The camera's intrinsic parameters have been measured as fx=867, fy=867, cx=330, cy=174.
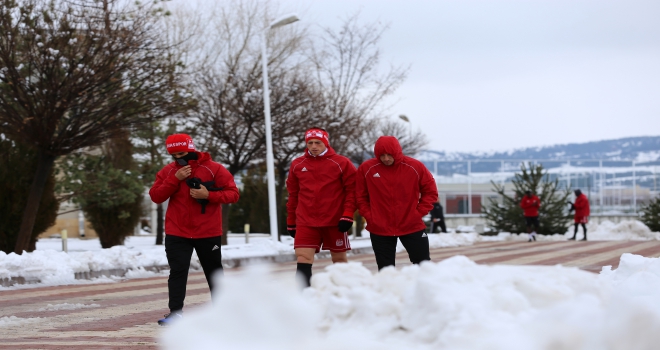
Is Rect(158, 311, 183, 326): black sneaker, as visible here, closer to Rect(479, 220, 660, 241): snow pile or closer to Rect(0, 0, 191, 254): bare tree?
Rect(0, 0, 191, 254): bare tree

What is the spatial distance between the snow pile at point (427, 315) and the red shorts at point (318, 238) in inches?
158

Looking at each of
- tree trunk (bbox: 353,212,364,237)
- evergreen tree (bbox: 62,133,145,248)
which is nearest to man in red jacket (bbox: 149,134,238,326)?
evergreen tree (bbox: 62,133,145,248)

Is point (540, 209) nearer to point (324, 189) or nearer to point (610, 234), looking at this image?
point (610, 234)

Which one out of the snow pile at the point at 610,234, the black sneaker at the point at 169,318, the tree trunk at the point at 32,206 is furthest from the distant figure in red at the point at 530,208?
the black sneaker at the point at 169,318

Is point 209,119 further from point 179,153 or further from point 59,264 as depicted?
point 179,153

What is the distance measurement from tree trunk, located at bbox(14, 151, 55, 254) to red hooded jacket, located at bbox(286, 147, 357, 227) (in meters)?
10.2

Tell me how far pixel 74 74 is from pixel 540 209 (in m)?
17.1

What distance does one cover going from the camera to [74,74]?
15.8 meters

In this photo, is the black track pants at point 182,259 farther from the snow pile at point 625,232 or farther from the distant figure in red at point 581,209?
the snow pile at point 625,232

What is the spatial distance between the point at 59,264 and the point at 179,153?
6517 millimetres

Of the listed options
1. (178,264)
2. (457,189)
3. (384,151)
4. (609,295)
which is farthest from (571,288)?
(457,189)

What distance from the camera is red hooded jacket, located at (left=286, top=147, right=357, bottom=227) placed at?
748 centimetres

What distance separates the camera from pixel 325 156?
7.56 m

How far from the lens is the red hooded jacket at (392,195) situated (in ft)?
24.1
